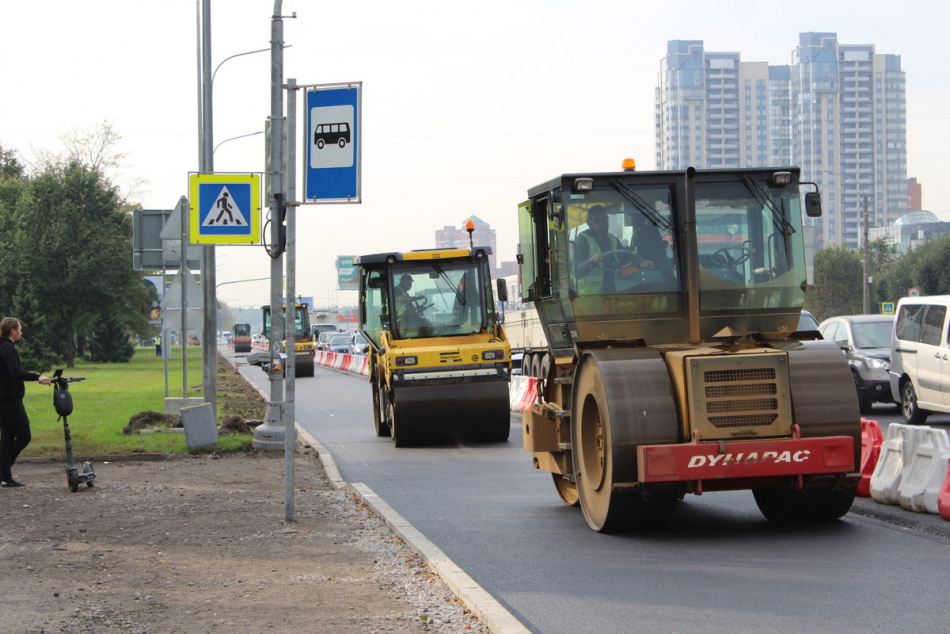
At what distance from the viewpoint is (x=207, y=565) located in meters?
7.84

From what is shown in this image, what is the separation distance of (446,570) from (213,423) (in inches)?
391

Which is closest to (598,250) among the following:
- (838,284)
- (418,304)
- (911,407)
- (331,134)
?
(331,134)

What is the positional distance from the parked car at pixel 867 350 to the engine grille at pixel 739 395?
39.5 ft

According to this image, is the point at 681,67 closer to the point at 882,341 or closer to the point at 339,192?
the point at 882,341

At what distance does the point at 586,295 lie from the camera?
9266 millimetres

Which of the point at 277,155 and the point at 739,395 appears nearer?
the point at 739,395

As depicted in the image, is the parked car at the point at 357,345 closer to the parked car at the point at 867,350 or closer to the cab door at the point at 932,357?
the parked car at the point at 867,350

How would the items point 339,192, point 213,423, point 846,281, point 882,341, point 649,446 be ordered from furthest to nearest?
point 846,281 → point 882,341 → point 213,423 → point 339,192 → point 649,446

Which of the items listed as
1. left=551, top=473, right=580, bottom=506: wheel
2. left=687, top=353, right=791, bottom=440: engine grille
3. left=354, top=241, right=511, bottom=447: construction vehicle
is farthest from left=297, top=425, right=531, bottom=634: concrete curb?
left=354, top=241, right=511, bottom=447: construction vehicle

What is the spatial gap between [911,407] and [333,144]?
12073 mm

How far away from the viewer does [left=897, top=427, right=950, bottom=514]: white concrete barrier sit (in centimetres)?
926

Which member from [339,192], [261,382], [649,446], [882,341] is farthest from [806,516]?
[261,382]

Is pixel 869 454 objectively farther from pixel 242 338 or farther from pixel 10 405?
pixel 242 338

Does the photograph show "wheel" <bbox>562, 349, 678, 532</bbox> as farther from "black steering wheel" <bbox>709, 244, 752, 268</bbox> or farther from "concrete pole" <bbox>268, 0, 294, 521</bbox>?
"concrete pole" <bbox>268, 0, 294, 521</bbox>
